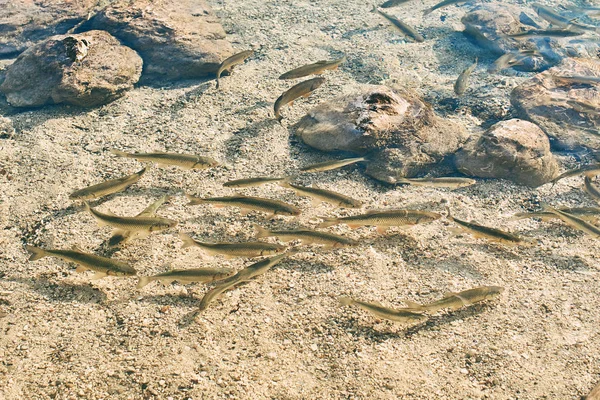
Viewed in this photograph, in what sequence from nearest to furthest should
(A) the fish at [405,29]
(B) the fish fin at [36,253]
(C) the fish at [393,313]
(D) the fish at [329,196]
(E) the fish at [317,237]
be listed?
1. (C) the fish at [393,313]
2. (B) the fish fin at [36,253]
3. (E) the fish at [317,237]
4. (D) the fish at [329,196]
5. (A) the fish at [405,29]

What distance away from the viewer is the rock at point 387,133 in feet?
18.3

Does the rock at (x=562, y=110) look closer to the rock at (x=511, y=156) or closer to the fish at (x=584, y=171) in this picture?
the rock at (x=511, y=156)

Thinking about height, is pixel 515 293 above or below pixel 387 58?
below

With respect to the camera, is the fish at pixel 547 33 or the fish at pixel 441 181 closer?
the fish at pixel 441 181

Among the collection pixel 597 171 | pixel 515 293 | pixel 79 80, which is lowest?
pixel 515 293

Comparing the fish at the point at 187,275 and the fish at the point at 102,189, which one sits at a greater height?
the fish at the point at 102,189

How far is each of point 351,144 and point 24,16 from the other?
6.78m

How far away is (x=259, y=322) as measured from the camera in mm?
3930

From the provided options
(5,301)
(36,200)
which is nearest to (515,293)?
(5,301)

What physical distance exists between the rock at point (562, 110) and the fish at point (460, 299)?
3404 mm

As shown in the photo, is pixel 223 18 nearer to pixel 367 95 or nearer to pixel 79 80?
→ pixel 79 80

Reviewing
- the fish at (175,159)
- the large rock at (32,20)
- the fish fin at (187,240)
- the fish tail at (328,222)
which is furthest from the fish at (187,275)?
the large rock at (32,20)

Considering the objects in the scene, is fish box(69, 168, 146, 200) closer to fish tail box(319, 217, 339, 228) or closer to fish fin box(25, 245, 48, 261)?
fish fin box(25, 245, 48, 261)

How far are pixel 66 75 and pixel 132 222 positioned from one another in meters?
3.48
